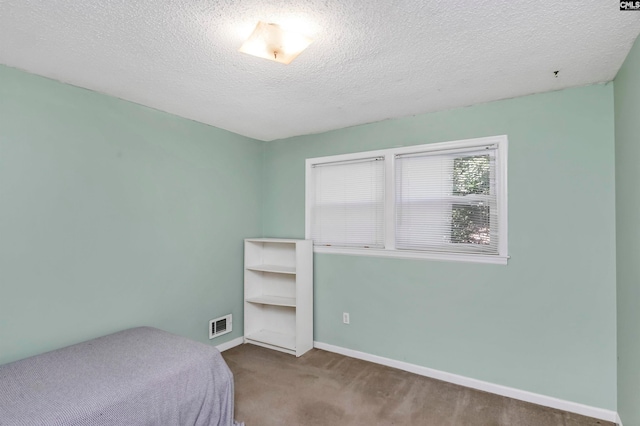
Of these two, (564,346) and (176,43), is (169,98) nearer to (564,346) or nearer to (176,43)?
(176,43)

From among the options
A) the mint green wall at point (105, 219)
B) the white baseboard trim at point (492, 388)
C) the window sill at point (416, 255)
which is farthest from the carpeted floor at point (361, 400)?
the window sill at point (416, 255)

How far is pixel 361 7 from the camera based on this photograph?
1.49m

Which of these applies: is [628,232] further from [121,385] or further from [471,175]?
[121,385]

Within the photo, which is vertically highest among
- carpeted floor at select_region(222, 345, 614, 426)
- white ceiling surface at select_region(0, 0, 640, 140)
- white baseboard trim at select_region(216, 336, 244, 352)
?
white ceiling surface at select_region(0, 0, 640, 140)

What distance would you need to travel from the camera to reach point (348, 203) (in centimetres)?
342

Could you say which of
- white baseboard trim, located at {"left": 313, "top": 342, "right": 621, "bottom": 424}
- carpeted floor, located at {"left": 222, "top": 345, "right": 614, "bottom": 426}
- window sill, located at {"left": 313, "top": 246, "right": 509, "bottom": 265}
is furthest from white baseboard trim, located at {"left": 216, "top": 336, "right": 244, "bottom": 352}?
window sill, located at {"left": 313, "top": 246, "right": 509, "bottom": 265}

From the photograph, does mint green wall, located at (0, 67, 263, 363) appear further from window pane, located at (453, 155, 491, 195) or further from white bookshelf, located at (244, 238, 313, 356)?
window pane, located at (453, 155, 491, 195)

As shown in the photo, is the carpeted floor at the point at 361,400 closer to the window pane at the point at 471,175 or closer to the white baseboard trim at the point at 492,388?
the white baseboard trim at the point at 492,388

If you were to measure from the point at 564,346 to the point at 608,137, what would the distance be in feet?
4.89

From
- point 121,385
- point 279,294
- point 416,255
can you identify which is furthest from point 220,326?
point 416,255

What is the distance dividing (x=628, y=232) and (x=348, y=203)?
2135mm

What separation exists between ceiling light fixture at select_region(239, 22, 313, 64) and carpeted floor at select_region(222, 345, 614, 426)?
2.31m

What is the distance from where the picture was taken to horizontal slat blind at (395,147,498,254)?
2.67m

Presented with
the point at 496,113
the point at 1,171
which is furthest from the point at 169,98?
the point at 496,113
